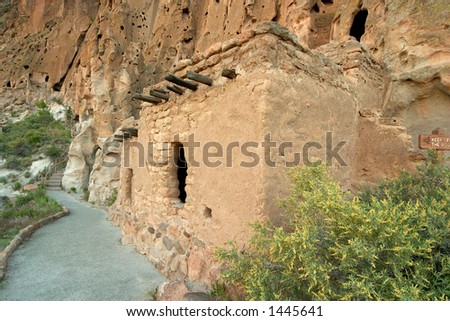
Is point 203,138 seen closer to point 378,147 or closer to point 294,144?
point 294,144

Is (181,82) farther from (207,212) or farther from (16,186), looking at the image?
(16,186)

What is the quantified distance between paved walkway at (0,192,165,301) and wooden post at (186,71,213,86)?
303 centimetres

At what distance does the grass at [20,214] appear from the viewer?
251 inches

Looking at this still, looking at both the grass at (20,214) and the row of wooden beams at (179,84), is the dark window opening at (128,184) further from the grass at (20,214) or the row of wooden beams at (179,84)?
the grass at (20,214)

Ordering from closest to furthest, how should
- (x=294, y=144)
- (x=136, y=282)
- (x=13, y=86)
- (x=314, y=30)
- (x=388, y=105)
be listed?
1. (x=294, y=144)
2. (x=136, y=282)
3. (x=388, y=105)
4. (x=314, y=30)
5. (x=13, y=86)

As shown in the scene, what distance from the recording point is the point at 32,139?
20.6 metres

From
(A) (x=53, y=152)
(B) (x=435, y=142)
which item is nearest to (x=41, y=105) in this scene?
(A) (x=53, y=152)

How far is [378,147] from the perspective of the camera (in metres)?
4.09

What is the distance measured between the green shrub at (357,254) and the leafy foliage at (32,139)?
21.5m

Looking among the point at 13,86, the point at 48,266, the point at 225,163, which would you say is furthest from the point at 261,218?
the point at 13,86

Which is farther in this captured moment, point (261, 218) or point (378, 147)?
point (378, 147)

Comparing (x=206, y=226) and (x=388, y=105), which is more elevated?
(x=388, y=105)

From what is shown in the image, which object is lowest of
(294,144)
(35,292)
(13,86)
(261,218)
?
(35,292)

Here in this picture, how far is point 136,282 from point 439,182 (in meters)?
4.22
